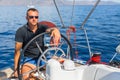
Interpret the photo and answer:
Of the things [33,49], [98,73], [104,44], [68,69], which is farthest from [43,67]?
[104,44]

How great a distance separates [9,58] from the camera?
27.0 feet

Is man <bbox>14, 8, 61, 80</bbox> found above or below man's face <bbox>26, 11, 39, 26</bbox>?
below

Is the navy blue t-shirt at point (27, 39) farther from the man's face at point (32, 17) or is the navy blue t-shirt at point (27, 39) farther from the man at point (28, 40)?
the man's face at point (32, 17)

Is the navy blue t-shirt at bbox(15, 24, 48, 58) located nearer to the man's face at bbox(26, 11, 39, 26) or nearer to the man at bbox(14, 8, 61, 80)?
the man at bbox(14, 8, 61, 80)

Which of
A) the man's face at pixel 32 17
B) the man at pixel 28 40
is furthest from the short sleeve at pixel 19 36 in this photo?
the man's face at pixel 32 17

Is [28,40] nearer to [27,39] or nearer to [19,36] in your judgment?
[27,39]

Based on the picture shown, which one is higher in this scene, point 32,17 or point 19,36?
point 32,17

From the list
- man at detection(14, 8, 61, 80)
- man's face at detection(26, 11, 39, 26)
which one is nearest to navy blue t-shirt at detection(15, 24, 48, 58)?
man at detection(14, 8, 61, 80)

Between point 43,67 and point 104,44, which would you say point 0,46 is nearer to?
point 104,44

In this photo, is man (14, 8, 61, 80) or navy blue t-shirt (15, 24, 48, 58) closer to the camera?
man (14, 8, 61, 80)

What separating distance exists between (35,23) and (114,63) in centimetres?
123

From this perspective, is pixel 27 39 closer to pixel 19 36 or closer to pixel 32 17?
pixel 19 36

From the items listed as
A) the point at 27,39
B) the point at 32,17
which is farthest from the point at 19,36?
the point at 32,17

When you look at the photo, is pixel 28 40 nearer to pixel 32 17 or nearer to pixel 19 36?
pixel 19 36
